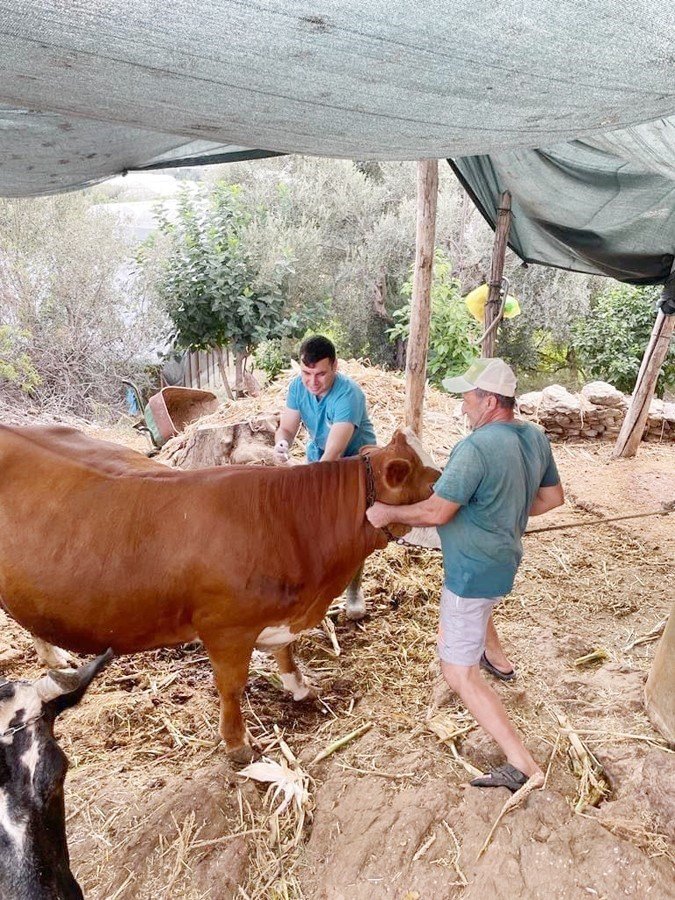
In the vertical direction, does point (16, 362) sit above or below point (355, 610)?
above

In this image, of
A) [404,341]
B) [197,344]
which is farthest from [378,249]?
[197,344]

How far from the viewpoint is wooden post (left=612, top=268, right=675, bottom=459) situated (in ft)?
26.4

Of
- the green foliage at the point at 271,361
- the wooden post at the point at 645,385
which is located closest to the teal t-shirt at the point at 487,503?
the wooden post at the point at 645,385

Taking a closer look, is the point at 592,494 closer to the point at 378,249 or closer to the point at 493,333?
the point at 493,333

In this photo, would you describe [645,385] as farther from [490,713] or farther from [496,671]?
[490,713]

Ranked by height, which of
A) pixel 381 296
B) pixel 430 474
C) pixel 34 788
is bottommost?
pixel 34 788

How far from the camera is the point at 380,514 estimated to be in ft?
10.8

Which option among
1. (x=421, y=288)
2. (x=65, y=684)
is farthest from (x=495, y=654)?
(x=421, y=288)

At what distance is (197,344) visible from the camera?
1015 cm

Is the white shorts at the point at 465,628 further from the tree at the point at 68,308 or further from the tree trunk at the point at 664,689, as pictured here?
the tree at the point at 68,308

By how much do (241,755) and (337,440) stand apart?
181 cm

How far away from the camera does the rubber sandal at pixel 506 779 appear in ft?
9.70

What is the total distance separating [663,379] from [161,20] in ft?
39.1

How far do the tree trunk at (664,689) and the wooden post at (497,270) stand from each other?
4.01m
